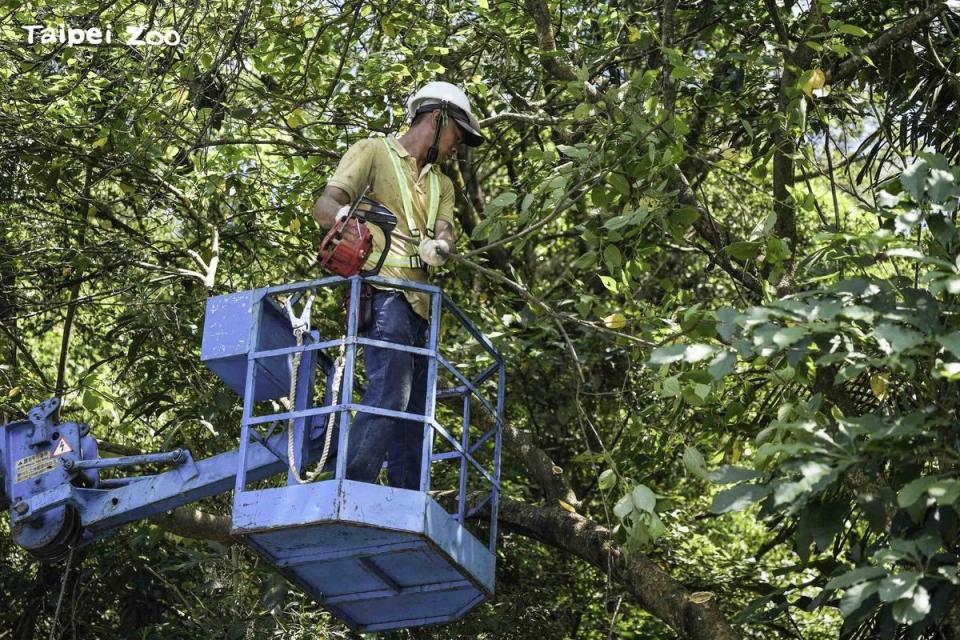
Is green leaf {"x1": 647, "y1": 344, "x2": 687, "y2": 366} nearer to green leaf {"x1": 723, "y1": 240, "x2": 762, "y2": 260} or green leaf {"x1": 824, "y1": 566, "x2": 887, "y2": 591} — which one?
green leaf {"x1": 824, "y1": 566, "x2": 887, "y2": 591}

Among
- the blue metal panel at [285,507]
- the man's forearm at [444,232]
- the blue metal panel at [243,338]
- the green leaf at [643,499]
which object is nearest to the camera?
the blue metal panel at [285,507]

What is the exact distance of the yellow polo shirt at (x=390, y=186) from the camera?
571cm

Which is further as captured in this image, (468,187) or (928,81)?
(468,187)

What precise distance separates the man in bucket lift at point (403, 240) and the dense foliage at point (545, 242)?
0.93ft

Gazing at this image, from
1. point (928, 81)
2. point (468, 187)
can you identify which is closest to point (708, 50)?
point (468, 187)

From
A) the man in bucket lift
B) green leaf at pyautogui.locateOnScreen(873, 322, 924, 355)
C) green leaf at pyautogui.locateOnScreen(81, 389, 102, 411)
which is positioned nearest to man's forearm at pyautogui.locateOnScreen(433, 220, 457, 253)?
the man in bucket lift

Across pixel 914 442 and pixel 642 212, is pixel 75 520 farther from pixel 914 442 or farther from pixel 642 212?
pixel 914 442

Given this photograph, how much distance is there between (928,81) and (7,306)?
5277 mm

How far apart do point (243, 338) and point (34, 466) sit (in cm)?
114

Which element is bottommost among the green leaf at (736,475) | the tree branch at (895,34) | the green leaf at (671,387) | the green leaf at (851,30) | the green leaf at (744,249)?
the green leaf at (736,475)

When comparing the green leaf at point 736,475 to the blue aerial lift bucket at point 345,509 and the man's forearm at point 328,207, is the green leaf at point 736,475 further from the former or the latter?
the man's forearm at point 328,207

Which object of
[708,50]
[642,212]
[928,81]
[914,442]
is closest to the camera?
[914,442]

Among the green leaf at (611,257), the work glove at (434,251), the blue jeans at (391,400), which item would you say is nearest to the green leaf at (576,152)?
the green leaf at (611,257)

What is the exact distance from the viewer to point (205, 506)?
327 inches
